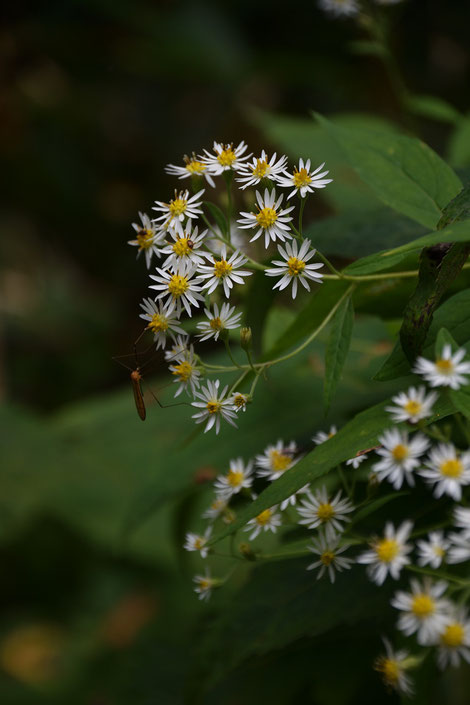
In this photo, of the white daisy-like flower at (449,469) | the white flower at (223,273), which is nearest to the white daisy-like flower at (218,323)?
the white flower at (223,273)

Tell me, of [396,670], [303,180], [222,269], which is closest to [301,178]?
[303,180]

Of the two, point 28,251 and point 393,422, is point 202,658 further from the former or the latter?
point 28,251

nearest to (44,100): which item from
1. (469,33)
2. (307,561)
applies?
(469,33)

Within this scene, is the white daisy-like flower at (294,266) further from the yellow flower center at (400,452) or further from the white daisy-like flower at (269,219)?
the yellow flower center at (400,452)

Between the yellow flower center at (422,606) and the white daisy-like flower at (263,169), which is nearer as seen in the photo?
the yellow flower center at (422,606)

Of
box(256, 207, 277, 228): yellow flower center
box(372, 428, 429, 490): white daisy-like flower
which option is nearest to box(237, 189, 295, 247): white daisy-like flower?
box(256, 207, 277, 228): yellow flower center

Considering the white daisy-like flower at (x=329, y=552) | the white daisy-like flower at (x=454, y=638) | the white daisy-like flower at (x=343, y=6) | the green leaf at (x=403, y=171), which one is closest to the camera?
the white daisy-like flower at (x=454, y=638)
